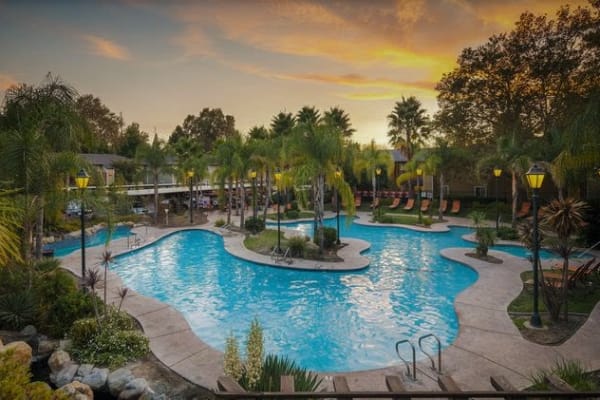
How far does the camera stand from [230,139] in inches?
984

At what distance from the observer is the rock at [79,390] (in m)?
5.75

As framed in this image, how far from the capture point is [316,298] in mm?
12477

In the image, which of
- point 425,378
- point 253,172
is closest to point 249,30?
point 253,172

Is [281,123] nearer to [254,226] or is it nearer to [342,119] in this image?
[342,119]

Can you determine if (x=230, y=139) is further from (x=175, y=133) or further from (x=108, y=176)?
(x=175, y=133)

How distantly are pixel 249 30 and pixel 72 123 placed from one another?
8277 mm

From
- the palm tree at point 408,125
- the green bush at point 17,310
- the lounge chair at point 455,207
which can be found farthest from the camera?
the palm tree at point 408,125

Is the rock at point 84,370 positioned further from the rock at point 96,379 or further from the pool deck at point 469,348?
the pool deck at point 469,348

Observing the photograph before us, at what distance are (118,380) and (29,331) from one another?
3.71m

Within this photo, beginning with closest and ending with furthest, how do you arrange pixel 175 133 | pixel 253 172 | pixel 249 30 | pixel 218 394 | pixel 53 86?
pixel 218 394 < pixel 53 86 < pixel 249 30 < pixel 253 172 < pixel 175 133

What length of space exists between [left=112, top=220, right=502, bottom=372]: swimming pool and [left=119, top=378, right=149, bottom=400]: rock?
2.93m

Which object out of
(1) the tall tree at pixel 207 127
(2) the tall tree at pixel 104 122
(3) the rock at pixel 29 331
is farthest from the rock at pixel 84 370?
(1) the tall tree at pixel 207 127

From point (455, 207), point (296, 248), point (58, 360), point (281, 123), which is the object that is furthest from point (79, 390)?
point (281, 123)

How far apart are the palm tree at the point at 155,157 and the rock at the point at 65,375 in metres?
22.0
